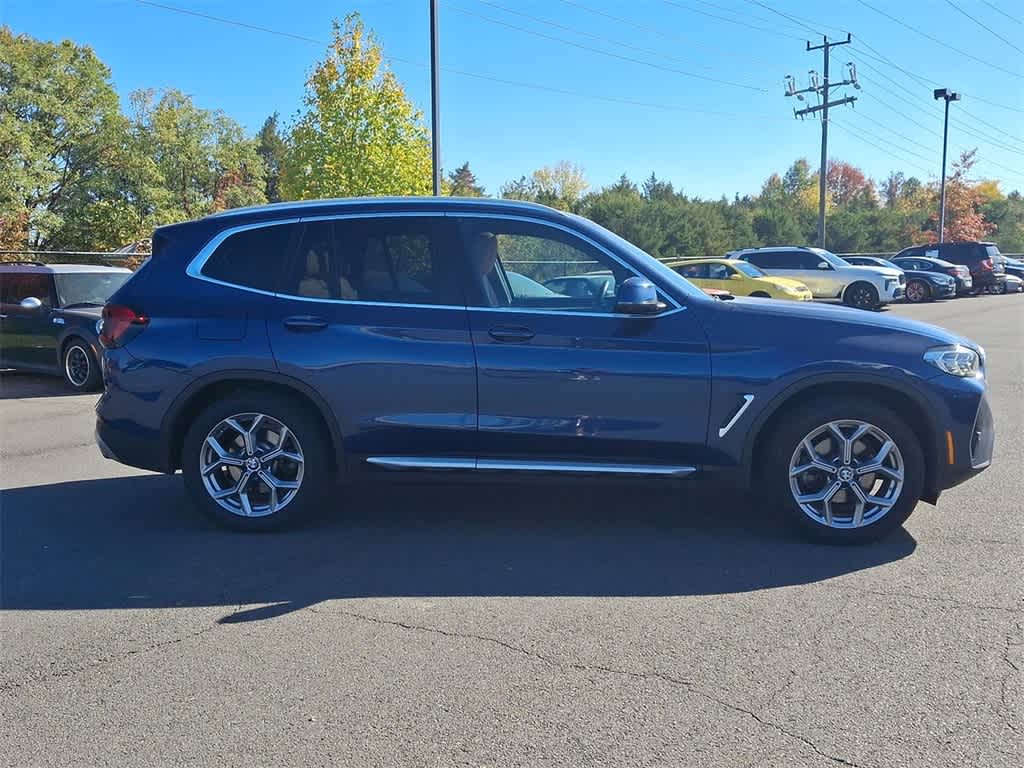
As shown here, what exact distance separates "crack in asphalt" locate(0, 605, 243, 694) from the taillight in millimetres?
2043

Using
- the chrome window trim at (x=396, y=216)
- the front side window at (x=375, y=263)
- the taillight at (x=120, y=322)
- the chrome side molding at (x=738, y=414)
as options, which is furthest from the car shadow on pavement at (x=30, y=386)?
the chrome side molding at (x=738, y=414)

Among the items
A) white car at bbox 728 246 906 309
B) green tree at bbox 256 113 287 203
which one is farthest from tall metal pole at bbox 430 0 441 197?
green tree at bbox 256 113 287 203

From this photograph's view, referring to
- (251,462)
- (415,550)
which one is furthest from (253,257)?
(415,550)

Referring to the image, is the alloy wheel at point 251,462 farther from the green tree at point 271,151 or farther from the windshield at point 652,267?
the green tree at point 271,151

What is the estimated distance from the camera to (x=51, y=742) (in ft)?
9.75

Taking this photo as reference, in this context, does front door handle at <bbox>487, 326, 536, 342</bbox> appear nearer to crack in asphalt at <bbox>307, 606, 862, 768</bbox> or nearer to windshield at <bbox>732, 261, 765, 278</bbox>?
crack in asphalt at <bbox>307, 606, 862, 768</bbox>

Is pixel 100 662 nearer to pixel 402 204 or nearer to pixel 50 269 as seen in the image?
pixel 402 204

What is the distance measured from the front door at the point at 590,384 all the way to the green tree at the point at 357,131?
90.5ft

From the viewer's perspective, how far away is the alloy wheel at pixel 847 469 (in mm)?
4762

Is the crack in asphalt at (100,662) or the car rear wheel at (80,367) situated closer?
the crack in asphalt at (100,662)

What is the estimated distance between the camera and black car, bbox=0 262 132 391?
443 inches

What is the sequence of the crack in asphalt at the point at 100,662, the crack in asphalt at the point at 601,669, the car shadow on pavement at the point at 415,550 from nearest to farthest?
the crack in asphalt at the point at 601,669 < the crack in asphalt at the point at 100,662 < the car shadow on pavement at the point at 415,550

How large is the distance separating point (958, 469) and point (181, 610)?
395cm

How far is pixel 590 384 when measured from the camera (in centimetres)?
475
